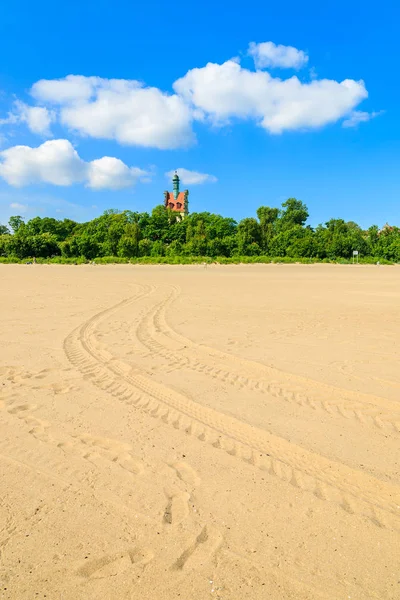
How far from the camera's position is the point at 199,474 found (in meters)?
3.56

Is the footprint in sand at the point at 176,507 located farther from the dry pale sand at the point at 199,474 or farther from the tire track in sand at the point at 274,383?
the tire track in sand at the point at 274,383

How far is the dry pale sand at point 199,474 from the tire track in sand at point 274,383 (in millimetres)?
35

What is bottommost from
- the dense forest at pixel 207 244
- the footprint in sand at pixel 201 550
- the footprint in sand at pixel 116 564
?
the footprint in sand at pixel 116 564

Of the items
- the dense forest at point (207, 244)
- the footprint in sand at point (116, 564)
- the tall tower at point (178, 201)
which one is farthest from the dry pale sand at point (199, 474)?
the tall tower at point (178, 201)

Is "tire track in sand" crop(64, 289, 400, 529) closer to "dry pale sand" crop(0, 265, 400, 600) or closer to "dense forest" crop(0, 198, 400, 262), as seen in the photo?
"dry pale sand" crop(0, 265, 400, 600)

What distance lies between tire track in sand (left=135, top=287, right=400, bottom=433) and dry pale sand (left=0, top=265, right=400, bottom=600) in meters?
0.04

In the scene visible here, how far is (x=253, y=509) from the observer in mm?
3074

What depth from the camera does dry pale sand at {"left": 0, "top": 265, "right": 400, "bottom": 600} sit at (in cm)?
247

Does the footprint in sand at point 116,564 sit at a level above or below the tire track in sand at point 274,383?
below

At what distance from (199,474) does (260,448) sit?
0.83 meters

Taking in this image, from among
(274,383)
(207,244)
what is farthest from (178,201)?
(274,383)

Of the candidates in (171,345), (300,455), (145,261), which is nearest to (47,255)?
(145,261)

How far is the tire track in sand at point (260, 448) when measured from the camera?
320 cm

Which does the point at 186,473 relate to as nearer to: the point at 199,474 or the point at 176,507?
the point at 199,474
